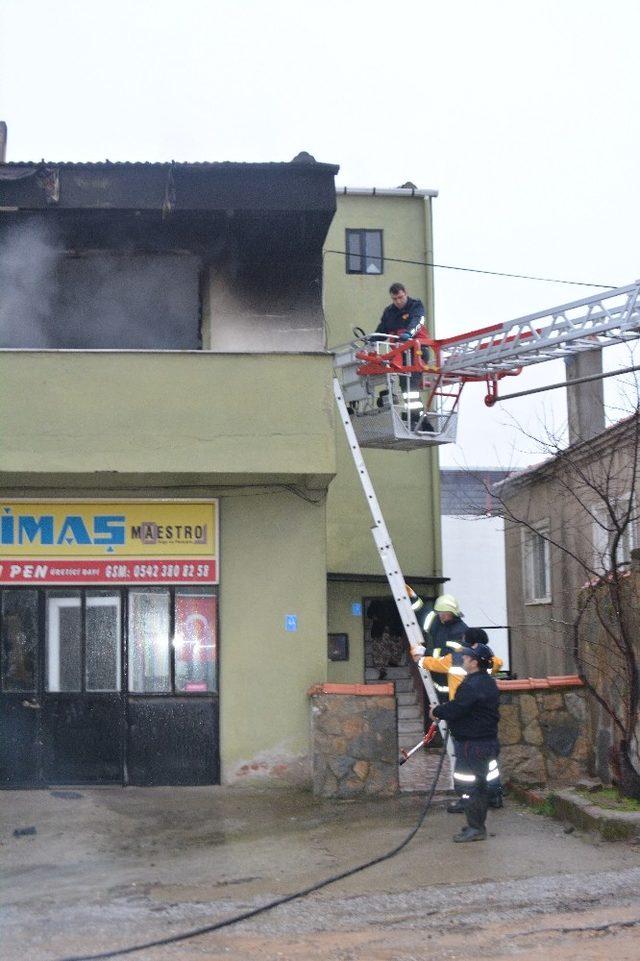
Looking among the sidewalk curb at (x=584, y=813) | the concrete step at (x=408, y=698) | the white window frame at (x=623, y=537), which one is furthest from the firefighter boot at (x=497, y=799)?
the concrete step at (x=408, y=698)

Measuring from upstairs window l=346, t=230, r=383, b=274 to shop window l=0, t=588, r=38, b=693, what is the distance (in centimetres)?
1055

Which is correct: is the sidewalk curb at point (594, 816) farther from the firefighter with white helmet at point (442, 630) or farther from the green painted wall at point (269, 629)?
the green painted wall at point (269, 629)

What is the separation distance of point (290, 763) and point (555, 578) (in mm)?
10256

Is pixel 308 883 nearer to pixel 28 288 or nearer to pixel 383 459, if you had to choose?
pixel 28 288

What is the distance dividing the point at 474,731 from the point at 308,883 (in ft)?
7.04

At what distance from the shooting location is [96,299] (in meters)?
14.0

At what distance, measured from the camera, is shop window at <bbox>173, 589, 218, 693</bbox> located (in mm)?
13609

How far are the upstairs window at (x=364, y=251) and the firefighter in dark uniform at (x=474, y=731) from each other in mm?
12643

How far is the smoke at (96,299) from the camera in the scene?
1392cm

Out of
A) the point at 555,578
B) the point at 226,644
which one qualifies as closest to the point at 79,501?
the point at 226,644

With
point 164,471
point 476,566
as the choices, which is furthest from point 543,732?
point 476,566

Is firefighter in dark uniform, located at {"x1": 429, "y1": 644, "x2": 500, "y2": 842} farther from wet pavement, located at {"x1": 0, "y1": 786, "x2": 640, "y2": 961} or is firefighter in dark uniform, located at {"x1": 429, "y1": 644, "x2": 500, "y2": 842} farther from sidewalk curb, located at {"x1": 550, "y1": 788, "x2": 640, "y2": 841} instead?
sidewalk curb, located at {"x1": 550, "y1": 788, "x2": 640, "y2": 841}

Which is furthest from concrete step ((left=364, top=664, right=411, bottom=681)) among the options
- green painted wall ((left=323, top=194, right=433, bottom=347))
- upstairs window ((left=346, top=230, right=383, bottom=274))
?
upstairs window ((left=346, top=230, right=383, bottom=274))

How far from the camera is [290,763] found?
13.4m
